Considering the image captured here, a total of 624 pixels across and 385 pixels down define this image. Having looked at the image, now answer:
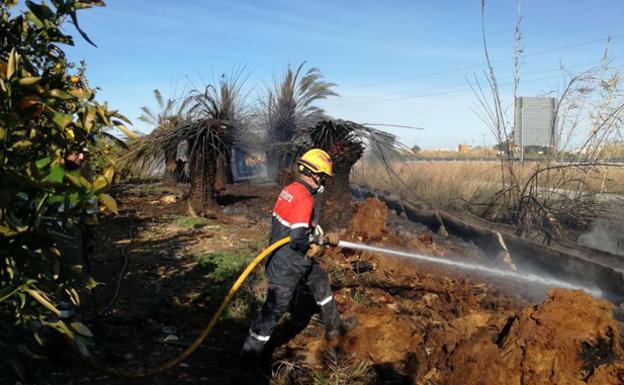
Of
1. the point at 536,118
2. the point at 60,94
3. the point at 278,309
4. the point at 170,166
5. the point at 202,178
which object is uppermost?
the point at 536,118

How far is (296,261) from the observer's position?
461 cm

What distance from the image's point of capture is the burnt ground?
3715 millimetres

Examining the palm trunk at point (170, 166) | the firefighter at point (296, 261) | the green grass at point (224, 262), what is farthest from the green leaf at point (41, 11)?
the palm trunk at point (170, 166)

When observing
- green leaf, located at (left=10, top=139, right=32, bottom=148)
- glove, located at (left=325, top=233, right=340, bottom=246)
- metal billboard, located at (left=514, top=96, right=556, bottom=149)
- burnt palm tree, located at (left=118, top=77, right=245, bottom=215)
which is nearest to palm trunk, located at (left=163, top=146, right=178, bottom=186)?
burnt palm tree, located at (left=118, top=77, right=245, bottom=215)

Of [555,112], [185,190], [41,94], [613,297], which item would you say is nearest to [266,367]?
[41,94]

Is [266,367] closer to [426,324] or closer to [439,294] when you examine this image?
[426,324]

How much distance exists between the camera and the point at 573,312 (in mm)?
3781

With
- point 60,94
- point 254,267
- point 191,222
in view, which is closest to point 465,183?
point 191,222

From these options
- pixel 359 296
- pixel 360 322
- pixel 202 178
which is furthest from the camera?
pixel 202 178

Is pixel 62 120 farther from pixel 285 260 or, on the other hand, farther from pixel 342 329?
pixel 342 329

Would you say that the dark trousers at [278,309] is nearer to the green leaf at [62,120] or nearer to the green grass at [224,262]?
the green grass at [224,262]

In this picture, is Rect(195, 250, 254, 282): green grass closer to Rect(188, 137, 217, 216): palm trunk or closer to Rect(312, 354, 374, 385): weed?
Rect(312, 354, 374, 385): weed

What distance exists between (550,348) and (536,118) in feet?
22.4

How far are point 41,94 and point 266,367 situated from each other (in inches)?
138
